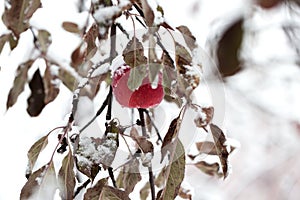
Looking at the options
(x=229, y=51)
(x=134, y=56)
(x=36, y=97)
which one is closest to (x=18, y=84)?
(x=36, y=97)

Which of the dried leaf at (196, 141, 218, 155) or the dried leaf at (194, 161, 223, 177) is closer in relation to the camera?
the dried leaf at (196, 141, 218, 155)

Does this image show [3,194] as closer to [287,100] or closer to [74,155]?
[74,155]

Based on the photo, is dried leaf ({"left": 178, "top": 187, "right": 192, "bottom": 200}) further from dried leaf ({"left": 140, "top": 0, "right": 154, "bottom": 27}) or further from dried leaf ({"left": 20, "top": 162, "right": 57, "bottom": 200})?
dried leaf ({"left": 140, "top": 0, "right": 154, "bottom": 27})

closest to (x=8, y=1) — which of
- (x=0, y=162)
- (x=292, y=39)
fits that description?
(x=292, y=39)

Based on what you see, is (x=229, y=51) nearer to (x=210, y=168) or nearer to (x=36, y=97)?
(x=36, y=97)

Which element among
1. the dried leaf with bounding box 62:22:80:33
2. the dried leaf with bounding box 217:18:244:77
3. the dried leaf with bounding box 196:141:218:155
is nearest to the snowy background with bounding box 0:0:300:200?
the dried leaf with bounding box 196:141:218:155

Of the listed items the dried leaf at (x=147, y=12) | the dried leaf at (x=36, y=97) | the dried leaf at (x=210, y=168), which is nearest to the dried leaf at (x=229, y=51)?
the dried leaf at (x=147, y=12)

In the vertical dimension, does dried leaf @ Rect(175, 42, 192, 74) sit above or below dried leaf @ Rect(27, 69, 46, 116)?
below
